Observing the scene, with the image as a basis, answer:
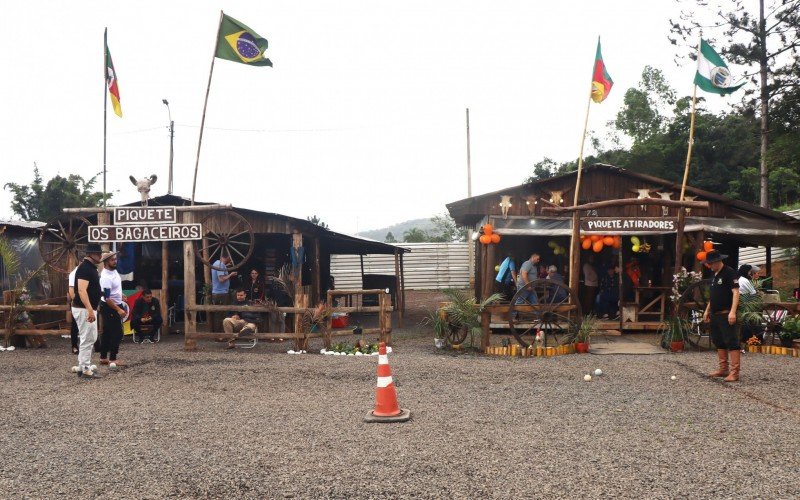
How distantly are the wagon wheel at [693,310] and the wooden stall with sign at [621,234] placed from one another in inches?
85.7

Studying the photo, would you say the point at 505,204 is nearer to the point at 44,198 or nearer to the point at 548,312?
the point at 548,312

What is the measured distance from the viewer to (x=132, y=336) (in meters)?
14.4

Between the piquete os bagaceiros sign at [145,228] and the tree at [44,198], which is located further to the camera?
the tree at [44,198]

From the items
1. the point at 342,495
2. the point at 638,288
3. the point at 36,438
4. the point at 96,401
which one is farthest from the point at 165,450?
the point at 638,288

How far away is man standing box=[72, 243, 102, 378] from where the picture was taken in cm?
869

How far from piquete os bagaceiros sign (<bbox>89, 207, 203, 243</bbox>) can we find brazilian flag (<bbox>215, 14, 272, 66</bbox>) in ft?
9.97

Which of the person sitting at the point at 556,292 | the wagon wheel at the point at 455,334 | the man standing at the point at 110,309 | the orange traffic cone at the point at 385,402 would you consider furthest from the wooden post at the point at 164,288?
the orange traffic cone at the point at 385,402

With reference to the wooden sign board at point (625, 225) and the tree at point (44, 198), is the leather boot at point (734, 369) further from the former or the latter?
the tree at point (44, 198)

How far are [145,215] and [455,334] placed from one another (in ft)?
19.6

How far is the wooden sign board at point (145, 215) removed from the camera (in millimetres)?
11875

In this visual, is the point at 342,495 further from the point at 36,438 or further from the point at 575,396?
the point at 575,396

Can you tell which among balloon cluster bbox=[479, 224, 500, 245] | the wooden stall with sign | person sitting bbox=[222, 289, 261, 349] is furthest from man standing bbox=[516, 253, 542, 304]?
person sitting bbox=[222, 289, 261, 349]

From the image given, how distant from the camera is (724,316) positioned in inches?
334

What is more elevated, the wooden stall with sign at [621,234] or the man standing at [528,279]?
the wooden stall with sign at [621,234]
